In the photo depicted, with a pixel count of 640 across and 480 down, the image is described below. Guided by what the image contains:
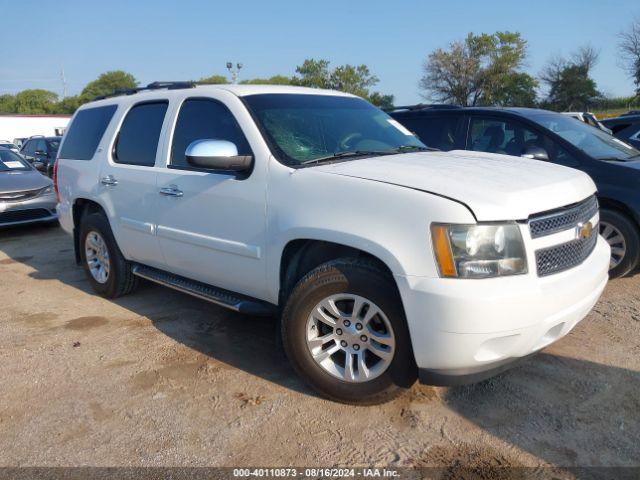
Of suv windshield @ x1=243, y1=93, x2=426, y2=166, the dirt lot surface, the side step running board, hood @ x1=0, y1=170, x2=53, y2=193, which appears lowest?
the dirt lot surface

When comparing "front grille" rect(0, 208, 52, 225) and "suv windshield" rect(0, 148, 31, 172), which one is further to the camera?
"suv windshield" rect(0, 148, 31, 172)

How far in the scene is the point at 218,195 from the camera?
3600 millimetres

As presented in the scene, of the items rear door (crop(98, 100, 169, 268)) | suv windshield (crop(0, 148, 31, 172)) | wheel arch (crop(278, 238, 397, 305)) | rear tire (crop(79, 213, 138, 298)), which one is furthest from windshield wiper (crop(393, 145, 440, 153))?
suv windshield (crop(0, 148, 31, 172))

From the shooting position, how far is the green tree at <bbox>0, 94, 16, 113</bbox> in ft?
277

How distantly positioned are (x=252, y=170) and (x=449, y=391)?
71.5 inches

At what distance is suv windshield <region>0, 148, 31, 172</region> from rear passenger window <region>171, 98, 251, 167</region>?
6.84m

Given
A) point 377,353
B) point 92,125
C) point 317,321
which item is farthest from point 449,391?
point 92,125

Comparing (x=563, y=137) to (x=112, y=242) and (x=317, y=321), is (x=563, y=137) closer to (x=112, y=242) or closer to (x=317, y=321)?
(x=317, y=321)

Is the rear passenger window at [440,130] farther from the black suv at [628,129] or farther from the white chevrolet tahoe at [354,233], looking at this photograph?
the black suv at [628,129]

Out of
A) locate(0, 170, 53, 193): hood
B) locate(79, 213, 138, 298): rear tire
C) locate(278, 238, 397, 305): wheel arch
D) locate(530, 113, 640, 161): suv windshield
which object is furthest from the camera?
locate(0, 170, 53, 193): hood

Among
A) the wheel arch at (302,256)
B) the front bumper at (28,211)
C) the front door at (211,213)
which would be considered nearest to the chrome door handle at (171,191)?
the front door at (211,213)

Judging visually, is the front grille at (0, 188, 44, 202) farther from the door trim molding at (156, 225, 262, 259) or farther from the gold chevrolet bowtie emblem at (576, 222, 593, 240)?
the gold chevrolet bowtie emblem at (576, 222, 593, 240)

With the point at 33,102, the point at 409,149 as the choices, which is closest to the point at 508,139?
the point at 409,149

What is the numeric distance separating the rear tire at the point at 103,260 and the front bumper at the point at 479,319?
10.2 feet
